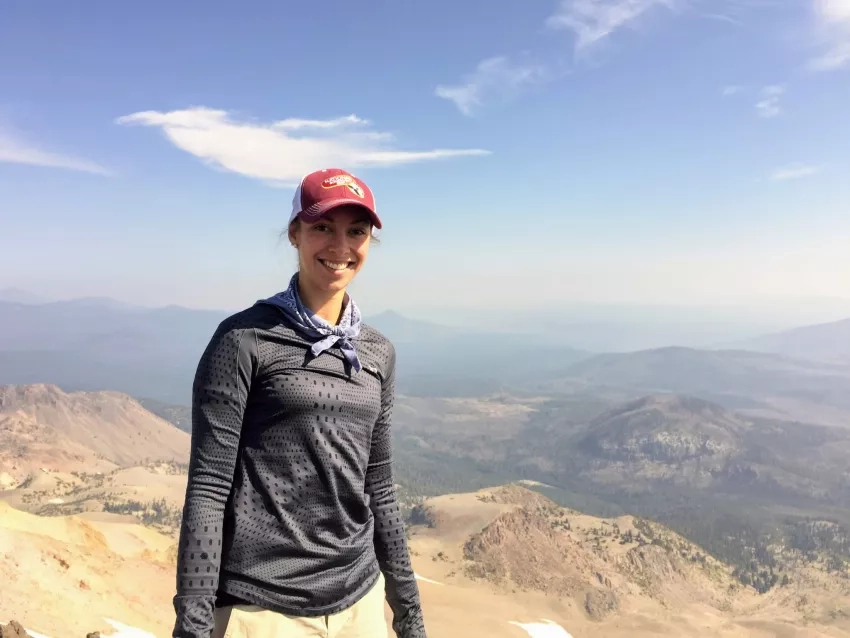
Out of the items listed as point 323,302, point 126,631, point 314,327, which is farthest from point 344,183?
point 126,631

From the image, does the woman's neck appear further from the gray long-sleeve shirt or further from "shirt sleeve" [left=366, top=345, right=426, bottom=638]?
"shirt sleeve" [left=366, top=345, right=426, bottom=638]

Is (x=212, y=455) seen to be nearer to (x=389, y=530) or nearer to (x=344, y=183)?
(x=389, y=530)

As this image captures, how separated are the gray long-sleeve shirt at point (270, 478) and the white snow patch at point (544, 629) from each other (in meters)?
39.4

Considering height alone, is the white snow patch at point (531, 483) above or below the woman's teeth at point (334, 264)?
below

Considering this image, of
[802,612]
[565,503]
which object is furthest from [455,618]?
[565,503]

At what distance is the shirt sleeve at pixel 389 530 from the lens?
11.6 feet

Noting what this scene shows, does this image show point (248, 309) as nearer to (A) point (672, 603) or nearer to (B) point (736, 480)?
(A) point (672, 603)

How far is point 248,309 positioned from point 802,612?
82697mm

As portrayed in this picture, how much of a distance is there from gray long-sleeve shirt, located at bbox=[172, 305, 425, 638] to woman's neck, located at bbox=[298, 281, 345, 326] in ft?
0.66

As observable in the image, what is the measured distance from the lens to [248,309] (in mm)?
2953

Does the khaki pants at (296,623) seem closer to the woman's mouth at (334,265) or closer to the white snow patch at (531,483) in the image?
the woman's mouth at (334,265)

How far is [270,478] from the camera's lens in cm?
283

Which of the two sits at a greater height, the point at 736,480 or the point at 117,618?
the point at 117,618

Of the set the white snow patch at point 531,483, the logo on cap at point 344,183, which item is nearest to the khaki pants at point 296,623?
the logo on cap at point 344,183
